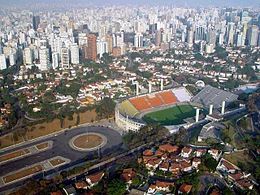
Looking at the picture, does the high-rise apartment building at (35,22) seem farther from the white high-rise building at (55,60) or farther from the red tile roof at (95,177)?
the red tile roof at (95,177)

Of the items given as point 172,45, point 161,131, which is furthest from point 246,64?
point 161,131

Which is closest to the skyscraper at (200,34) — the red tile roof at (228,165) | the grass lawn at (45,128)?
the grass lawn at (45,128)

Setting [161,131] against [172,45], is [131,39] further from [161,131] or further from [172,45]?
[161,131]

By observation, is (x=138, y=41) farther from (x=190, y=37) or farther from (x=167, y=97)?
(x=167, y=97)

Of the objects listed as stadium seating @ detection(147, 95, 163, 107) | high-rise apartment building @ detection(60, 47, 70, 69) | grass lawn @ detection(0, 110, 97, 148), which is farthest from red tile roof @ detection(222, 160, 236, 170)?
high-rise apartment building @ detection(60, 47, 70, 69)

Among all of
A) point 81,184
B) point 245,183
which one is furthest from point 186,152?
point 81,184

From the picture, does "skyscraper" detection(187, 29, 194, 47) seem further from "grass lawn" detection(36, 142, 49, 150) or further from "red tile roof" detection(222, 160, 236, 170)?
"red tile roof" detection(222, 160, 236, 170)
